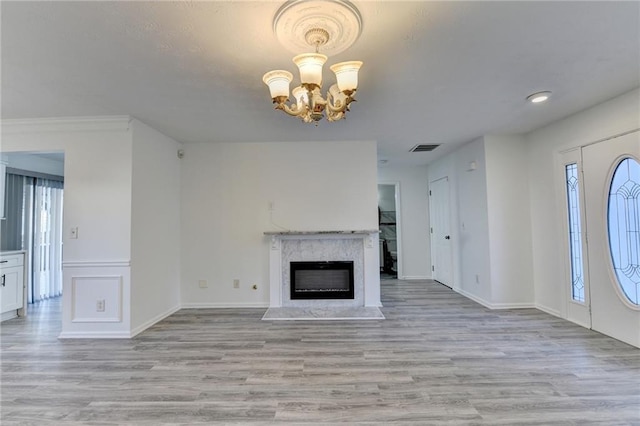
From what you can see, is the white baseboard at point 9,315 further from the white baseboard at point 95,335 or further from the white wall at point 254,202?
the white wall at point 254,202

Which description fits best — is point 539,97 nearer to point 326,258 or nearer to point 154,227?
point 326,258

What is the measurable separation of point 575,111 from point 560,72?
1.26 m

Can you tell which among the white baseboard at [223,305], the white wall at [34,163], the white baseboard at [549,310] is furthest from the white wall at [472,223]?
the white wall at [34,163]

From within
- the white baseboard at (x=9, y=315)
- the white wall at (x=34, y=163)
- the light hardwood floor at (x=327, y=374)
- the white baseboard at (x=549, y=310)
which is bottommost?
the light hardwood floor at (x=327, y=374)

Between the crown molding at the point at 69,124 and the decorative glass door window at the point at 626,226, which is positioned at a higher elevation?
the crown molding at the point at 69,124

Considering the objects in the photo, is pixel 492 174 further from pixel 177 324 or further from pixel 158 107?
pixel 177 324

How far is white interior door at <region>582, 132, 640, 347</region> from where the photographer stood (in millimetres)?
2871

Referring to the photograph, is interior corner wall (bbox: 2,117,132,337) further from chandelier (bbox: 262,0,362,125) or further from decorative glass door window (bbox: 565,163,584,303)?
decorative glass door window (bbox: 565,163,584,303)

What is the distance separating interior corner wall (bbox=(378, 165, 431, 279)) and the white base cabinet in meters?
6.09

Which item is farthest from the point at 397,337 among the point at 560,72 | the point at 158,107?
the point at 158,107

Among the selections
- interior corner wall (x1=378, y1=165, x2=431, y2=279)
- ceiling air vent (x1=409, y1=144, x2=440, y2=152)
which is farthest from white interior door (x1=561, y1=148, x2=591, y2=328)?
interior corner wall (x1=378, y1=165, x2=431, y2=279)

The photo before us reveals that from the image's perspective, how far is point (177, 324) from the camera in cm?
365

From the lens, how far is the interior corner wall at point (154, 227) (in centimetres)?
339

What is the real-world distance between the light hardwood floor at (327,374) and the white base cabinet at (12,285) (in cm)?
42
